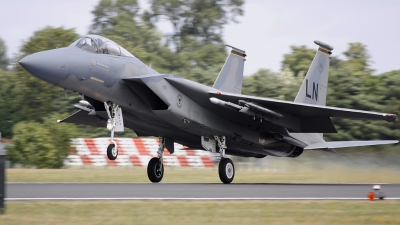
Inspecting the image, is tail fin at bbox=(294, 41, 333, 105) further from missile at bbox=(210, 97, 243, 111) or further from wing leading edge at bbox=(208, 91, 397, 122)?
missile at bbox=(210, 97, 243, 111)

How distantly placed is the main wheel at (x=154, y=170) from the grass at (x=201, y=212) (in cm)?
569

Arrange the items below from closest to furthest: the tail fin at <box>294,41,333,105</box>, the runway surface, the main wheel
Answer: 1. the runway surface
2. the main wheel
3. the tail fin at <box>294,41,333,105</box>

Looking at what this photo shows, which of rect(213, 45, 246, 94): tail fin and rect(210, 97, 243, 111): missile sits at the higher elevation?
rect(213, 45, 246, 94): tail fin

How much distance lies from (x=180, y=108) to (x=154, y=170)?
7.14 feet

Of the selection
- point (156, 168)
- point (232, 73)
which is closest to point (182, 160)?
point (232, 73)

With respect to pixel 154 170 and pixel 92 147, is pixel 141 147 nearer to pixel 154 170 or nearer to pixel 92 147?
pixel 92 147

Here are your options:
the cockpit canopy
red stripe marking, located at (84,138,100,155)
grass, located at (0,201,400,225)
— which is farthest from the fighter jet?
red stripe marking, located at (84,138,100,155)

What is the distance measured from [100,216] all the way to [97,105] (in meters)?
6.43

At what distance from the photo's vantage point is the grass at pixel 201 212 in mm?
8188

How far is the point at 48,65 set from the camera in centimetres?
1223

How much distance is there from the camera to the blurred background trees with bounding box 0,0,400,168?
2941 centimetres

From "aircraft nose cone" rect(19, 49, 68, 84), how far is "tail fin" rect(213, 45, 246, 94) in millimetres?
5374

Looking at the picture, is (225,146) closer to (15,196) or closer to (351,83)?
(15,196)

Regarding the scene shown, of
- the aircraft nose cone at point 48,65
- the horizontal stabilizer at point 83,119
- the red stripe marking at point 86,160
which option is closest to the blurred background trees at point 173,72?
the red stripe marking at point 86,160
